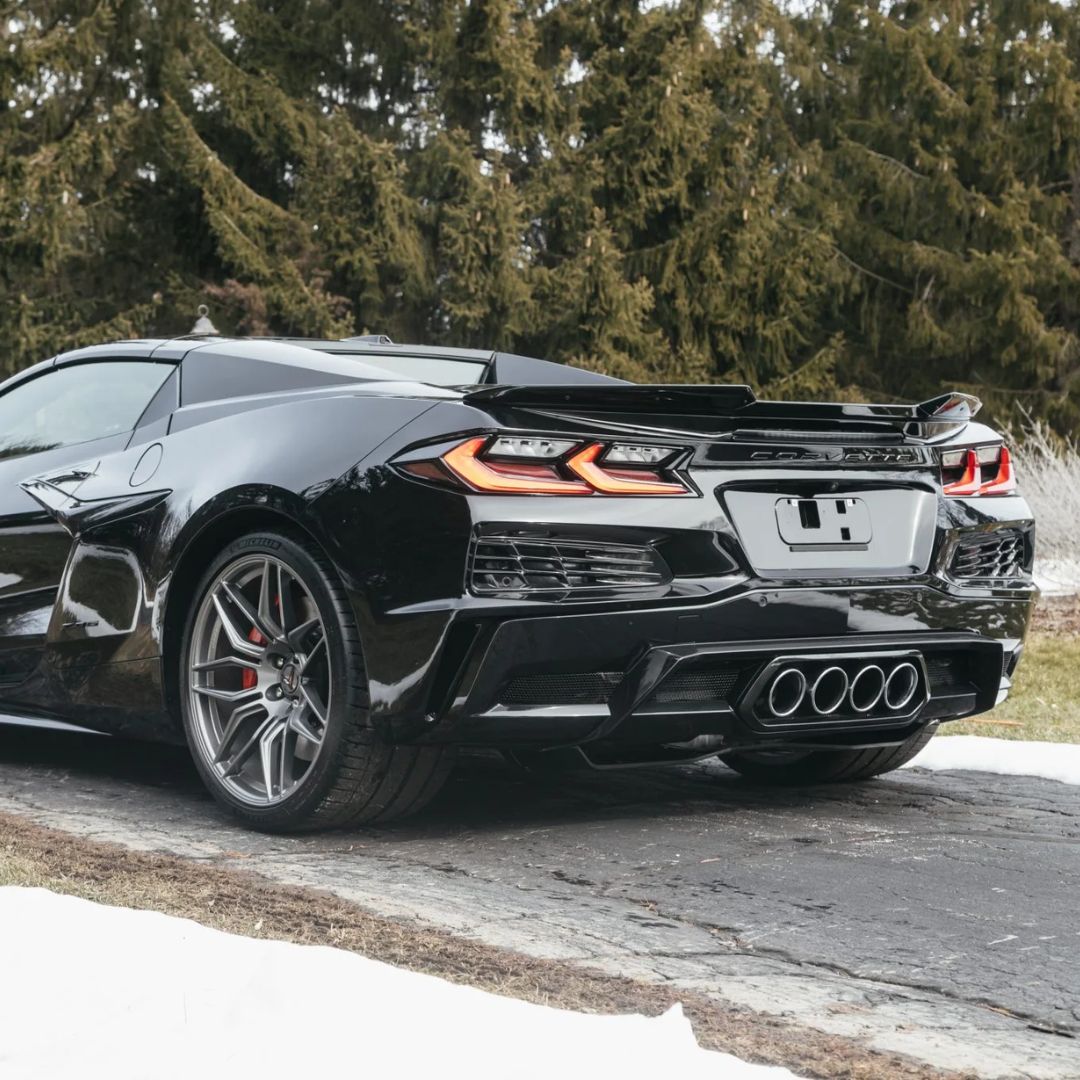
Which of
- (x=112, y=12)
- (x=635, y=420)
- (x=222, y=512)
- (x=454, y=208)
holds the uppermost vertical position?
(x=112, y=12)

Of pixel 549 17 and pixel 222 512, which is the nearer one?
pixel 222 512

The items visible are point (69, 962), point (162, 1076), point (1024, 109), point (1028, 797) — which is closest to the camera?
point (162, 1076)

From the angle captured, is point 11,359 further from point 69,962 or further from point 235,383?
point 69,962

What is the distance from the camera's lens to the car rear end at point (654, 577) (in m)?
4.01

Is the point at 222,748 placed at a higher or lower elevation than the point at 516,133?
lower

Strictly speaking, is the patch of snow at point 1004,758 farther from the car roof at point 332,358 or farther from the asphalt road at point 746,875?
the car roof at point 332,358

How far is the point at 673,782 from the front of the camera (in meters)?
5.50

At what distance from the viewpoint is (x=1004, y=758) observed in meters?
5.80

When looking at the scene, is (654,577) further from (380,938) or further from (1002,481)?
(1002,481)

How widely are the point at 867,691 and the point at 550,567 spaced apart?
3.12 ft

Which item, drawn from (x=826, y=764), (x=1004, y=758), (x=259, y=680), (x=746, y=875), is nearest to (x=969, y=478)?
(x=826, y=764)

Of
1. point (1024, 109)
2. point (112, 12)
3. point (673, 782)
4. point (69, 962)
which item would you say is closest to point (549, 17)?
point (112, 12)

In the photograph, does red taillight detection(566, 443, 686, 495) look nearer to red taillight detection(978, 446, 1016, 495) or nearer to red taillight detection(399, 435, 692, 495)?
red taillight detection(399, 435, 692, 495)

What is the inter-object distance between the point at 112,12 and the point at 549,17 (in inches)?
292
